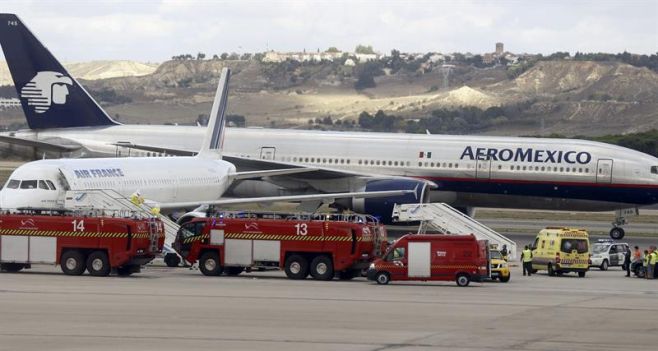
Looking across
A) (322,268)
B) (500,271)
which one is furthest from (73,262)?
(500,271)

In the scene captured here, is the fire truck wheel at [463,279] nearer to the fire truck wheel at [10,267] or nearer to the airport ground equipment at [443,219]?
the airport ground equipment at [443,219]

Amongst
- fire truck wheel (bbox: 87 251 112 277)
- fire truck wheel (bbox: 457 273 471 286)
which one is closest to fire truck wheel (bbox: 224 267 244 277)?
fire truck wheel (bbox: 87 251 112 277)

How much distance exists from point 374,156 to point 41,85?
15333mm

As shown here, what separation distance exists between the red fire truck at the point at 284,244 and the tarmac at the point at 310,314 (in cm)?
Answer: 76

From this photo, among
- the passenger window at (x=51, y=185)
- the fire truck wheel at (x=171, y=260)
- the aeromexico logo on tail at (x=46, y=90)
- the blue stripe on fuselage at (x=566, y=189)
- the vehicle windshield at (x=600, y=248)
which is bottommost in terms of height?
the fire truck wheel at (x=171, y=260)

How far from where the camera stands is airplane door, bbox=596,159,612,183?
2169 inches

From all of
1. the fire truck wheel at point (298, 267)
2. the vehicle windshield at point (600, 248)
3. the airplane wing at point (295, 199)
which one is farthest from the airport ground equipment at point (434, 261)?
the vehicle windshield at point (600, 248)

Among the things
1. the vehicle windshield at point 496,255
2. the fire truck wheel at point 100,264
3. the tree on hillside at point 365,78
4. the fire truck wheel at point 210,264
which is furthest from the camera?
the tree on hillside at point 365,78

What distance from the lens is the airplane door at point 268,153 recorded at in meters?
60.0

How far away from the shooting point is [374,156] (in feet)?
192

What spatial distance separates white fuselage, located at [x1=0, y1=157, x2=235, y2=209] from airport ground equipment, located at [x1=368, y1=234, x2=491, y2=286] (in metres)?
10.6

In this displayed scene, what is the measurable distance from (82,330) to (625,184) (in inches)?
1354

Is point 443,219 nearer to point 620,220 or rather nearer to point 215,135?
point 620,220

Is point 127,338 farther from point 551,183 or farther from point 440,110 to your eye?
point 440,110
